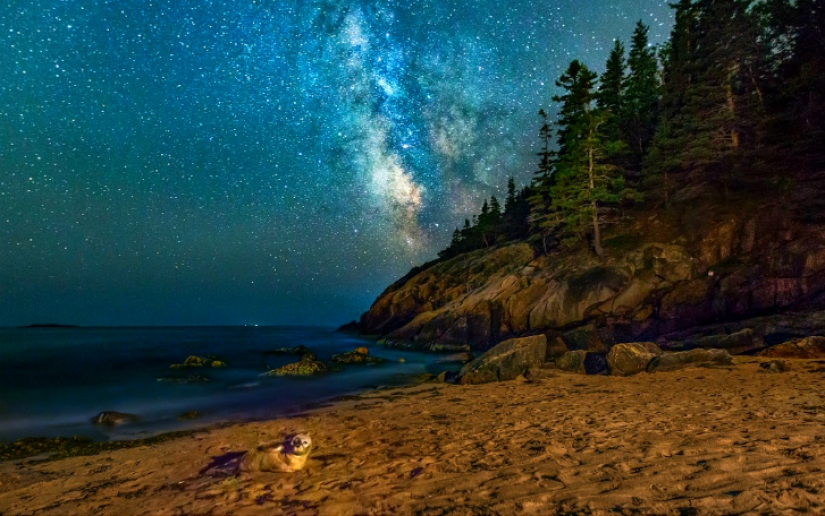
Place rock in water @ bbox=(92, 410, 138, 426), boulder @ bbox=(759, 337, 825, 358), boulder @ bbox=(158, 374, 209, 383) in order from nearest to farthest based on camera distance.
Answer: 1. rock in water @ bbox=(92, 410, 138, 426)
2. boulder @ bbox=(759, 337, 825, 358)
3. boulder @ bbox=(158, 374, 209, 383)

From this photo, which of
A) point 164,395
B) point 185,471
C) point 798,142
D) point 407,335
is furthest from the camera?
point 407,335

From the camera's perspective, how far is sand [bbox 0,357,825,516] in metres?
4.02

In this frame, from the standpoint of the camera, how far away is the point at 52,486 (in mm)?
6434

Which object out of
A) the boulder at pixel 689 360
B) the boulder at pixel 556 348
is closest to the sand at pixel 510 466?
the boulder at pixel 689 360

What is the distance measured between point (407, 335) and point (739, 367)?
92.3ft

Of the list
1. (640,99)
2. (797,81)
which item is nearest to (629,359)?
(797,81)

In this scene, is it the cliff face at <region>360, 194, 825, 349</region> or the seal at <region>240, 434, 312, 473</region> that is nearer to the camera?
the seal at <region>240, 434, 312, 473</region>

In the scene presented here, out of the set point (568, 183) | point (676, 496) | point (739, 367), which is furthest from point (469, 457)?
point (568, 183)

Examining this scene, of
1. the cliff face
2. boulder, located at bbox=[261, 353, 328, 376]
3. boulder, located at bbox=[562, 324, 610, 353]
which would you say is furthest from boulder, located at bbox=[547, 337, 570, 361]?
boulder, located at bbox=[261, 353, 328, 376]

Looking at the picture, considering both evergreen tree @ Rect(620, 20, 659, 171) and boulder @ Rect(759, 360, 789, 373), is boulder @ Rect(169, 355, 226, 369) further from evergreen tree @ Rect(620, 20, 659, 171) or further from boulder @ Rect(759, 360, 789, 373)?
evergreen tree @ Rect(620, 20, 659, 171)

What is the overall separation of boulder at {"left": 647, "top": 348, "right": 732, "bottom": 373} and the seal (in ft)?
43.4

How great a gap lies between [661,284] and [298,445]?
85.1ft

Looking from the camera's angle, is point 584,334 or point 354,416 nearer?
point 354,416

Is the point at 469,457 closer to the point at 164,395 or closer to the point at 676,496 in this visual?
the point at 676,496
